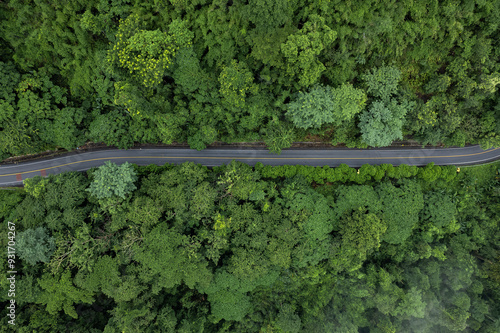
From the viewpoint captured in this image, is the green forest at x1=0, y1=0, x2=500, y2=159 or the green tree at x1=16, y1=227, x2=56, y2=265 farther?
the green tree at x1=16, y1=227, x2=56, y2=265

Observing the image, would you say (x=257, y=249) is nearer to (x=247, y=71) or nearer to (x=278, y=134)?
(x=278, y=134)

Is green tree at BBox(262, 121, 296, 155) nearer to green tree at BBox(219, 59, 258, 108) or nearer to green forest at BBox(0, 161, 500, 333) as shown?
green forest at BBox(0, 161, 500, 333)

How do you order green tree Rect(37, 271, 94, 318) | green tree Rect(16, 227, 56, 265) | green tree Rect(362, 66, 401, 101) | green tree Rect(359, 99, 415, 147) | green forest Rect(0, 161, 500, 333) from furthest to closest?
1. green tree Rect(359, 99, 415, 147)
2. green tree Rect(362, 66, 401, 101)
3. green forest Rect(0, 161, 500, 333)
4. green tree Rect(37, 271, 94, 318)
5. green tree Rect(16, 227, 56, 265)

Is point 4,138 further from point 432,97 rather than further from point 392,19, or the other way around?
point 432,97

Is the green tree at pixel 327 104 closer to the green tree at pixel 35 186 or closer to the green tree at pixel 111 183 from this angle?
the green tree at pixel 111 183

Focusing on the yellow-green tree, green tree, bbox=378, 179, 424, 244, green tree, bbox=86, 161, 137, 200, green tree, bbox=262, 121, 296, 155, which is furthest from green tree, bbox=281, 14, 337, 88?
green tree, bbox=86, 161, 137, 200

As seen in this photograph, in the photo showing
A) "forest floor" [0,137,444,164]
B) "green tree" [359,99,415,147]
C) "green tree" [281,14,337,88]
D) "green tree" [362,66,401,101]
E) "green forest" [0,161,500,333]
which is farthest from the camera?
"forest floor" [0,137,444,164]

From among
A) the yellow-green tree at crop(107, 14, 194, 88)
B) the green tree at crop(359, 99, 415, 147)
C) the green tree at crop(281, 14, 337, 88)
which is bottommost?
the green tree at crop(359, 99, 415, 147)
